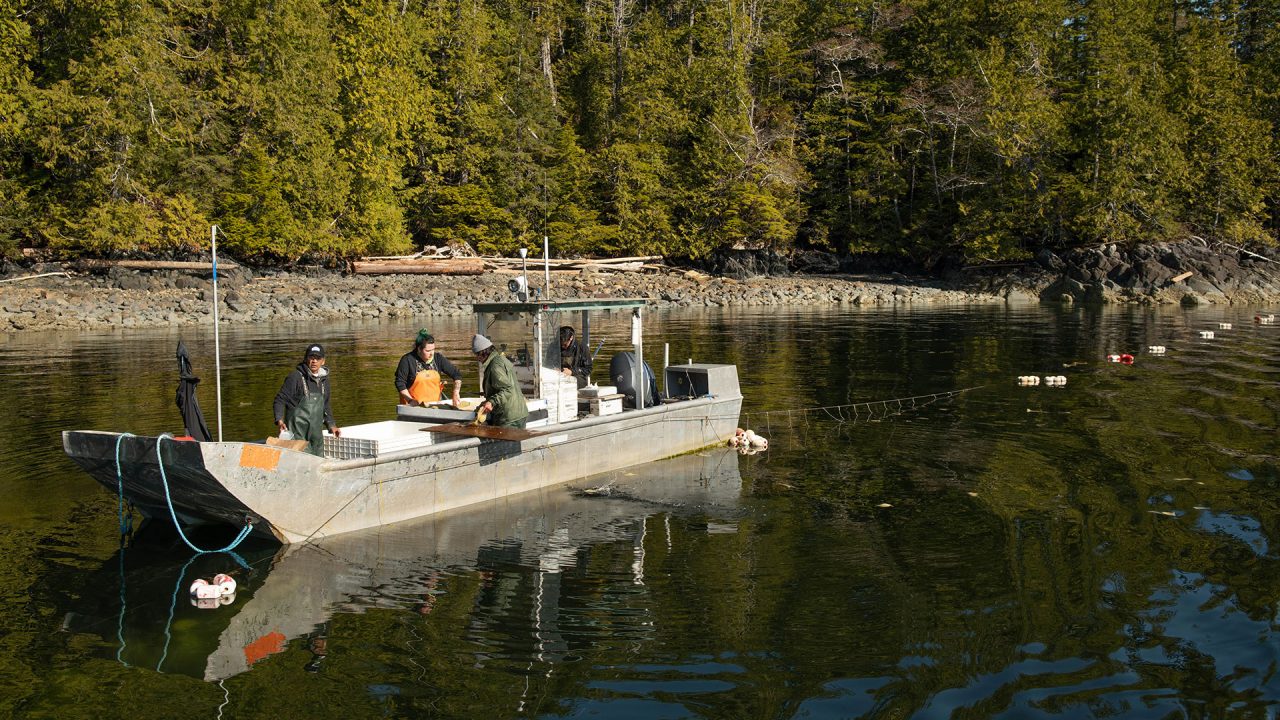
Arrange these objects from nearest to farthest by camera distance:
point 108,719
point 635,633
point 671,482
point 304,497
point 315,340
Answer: point 108,719, point 635,633, point 304,497, point 671,482, point 315,340

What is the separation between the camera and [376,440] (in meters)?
10.8

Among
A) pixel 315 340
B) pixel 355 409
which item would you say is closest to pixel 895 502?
pixel 355 409

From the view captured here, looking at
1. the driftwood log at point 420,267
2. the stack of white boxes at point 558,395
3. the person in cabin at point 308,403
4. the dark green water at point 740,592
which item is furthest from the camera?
the driftwood log at point 420,267

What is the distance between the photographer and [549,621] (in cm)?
823

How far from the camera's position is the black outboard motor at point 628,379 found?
1419 cm

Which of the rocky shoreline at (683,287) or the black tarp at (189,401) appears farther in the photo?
the rocky shoreline at (683,287)

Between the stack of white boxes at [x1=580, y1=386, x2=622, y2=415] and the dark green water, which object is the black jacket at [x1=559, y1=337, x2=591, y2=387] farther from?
the dark green water

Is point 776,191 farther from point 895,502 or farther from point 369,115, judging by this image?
point 895,502

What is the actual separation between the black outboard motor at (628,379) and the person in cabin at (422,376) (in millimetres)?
2389

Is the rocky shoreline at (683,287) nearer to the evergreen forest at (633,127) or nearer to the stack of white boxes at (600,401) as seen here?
the evergreen forest at (633,127)

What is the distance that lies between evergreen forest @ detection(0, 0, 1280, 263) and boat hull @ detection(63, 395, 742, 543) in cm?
3853

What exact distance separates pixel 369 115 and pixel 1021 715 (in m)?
52.9

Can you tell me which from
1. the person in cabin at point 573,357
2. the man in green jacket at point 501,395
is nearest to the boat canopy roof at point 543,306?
the person in cabin at point 573,357

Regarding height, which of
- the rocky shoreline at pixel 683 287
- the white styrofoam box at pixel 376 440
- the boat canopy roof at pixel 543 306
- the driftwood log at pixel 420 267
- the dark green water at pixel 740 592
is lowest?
the dark green water at pixel 740 592
